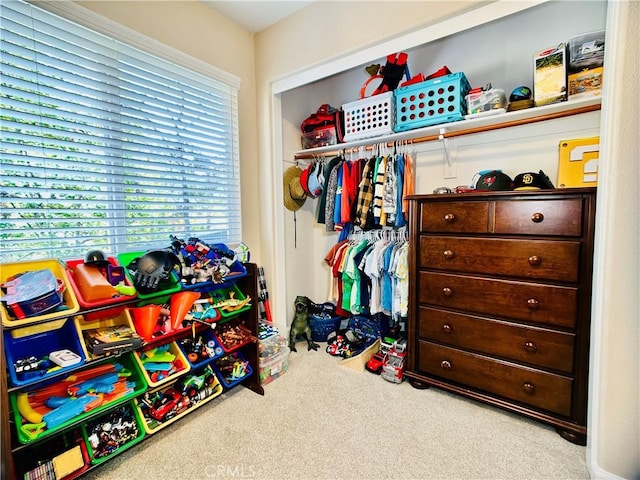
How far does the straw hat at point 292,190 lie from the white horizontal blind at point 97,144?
1.96 feet

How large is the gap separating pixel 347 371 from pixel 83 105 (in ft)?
7.88

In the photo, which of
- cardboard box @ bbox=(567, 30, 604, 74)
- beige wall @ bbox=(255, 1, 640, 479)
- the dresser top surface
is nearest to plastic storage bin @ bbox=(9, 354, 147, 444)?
the dresser top surface

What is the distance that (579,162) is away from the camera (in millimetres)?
1657

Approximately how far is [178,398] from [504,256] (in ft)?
6.63

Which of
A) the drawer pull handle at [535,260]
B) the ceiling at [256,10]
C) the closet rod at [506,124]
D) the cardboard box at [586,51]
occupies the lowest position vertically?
the drawer pull handle at [535,260]

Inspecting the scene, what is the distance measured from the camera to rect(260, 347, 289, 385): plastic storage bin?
6.71 feet

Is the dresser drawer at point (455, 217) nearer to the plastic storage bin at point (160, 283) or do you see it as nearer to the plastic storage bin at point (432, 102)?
the plastic storage bin at point (432, 102)

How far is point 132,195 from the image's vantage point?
182 centimetres

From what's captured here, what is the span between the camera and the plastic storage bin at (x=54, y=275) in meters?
1.11

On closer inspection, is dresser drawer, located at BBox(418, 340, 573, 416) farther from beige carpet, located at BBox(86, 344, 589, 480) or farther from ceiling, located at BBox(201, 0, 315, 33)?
ceiling, located at BBox(201, 0, 315, 33)

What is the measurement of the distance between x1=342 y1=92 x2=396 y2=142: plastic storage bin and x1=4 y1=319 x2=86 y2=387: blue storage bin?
2.12 meters

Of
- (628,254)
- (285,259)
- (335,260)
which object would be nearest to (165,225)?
(285,259)

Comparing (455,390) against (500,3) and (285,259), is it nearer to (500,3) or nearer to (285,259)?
(285,259)

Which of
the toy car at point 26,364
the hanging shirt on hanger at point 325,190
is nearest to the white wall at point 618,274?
the hanging shirt on hanger at point 325,190
